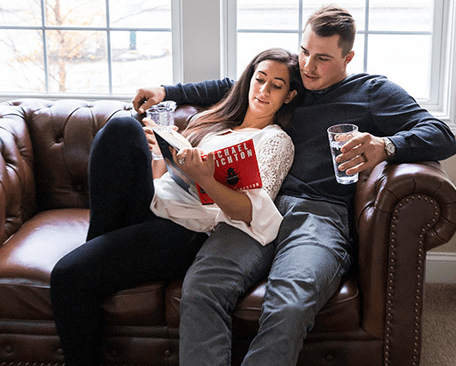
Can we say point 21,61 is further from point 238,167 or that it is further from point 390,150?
point 390,150

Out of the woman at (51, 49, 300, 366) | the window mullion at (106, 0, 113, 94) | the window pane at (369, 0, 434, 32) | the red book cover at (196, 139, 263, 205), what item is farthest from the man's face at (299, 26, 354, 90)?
the window mullion at (106, 0, 113, 94)

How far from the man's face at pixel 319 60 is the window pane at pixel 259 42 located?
680mm

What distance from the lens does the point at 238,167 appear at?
5.70ft

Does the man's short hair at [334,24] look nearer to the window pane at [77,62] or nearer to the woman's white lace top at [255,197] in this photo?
the woman's white lace top at [255,197]

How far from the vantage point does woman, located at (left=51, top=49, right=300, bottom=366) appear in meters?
1.74

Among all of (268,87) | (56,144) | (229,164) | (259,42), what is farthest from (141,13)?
(229,164)

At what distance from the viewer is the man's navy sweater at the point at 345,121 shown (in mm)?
1958

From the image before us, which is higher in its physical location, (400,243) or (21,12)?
(21,12)

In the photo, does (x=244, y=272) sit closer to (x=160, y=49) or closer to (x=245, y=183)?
(x=245, y=183)

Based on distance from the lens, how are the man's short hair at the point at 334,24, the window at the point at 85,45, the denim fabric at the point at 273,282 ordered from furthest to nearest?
the window at the point at 85,45 → the man's short hair at the point at 334,24 → the denim fabric at the point at 273,282

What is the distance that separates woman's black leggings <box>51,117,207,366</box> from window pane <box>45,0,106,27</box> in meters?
1.25

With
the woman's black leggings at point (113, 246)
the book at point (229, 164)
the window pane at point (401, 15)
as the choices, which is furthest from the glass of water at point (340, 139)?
the window pane at point (401, 15)

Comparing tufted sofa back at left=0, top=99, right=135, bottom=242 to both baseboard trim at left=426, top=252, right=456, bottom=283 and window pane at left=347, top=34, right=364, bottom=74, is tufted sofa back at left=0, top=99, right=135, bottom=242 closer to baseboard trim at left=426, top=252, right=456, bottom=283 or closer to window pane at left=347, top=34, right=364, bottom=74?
window pane at left=347, top=34, right=364, bottom=74

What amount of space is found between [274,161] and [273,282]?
45 centimetres
